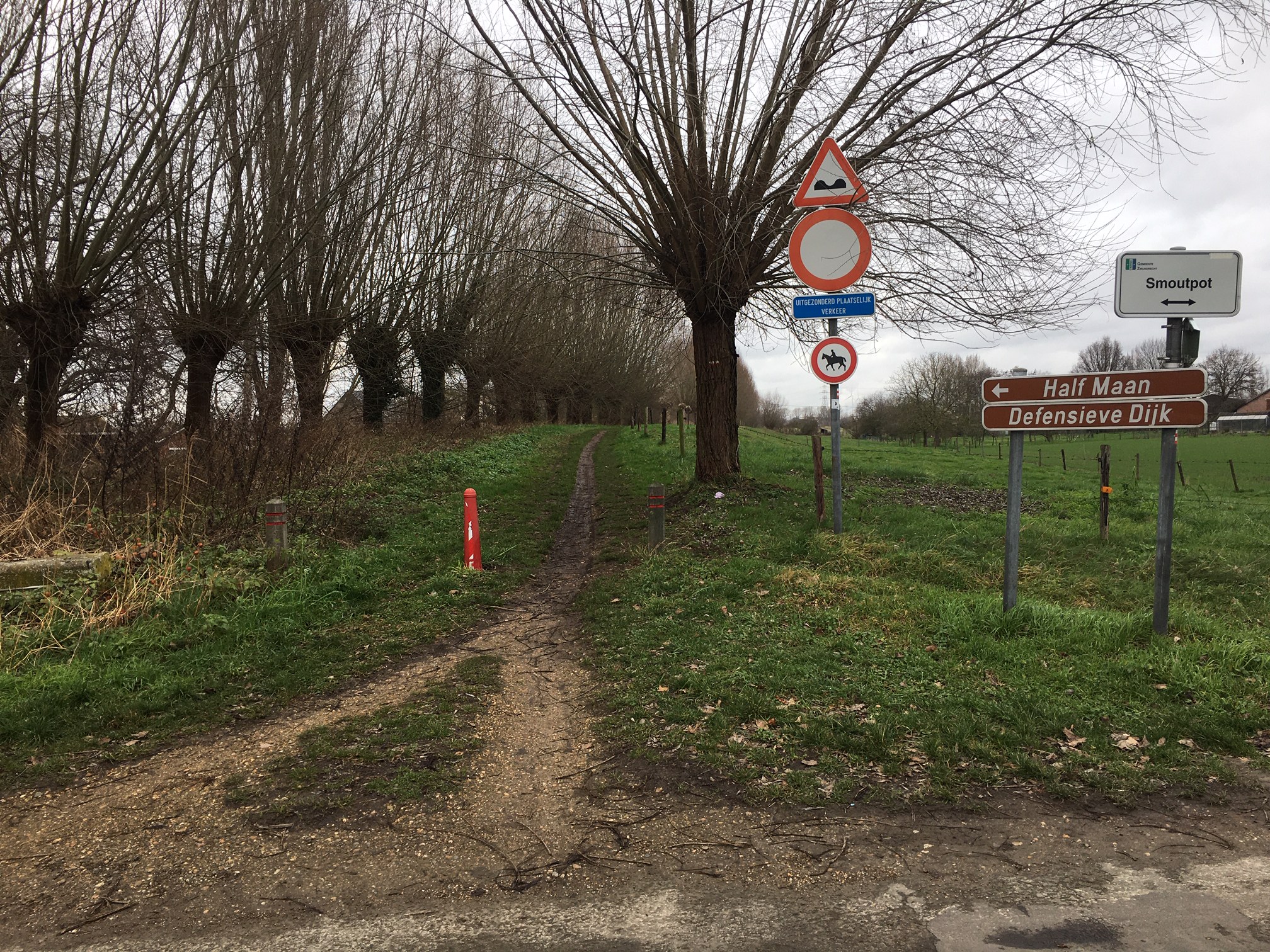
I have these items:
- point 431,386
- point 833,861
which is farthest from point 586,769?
point 431,386

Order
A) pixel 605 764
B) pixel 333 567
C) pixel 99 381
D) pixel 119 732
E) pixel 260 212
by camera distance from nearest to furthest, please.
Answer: pixel 605 764
pixel 119 732
pixel 333 567
pixel 99 381
pixel 260 212

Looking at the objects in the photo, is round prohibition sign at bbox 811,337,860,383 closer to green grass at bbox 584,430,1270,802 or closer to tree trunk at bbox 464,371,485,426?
green grass at bbox 584,430,1270,802

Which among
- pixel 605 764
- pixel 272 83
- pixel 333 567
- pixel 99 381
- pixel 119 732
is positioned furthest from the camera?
pixel 272 83

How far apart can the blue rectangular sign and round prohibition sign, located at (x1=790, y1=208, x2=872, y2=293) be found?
0.34 ft

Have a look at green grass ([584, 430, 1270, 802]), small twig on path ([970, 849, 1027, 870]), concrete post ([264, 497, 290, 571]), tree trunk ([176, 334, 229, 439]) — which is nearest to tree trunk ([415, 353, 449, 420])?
tree trunk ([176, 334, 229, 439])

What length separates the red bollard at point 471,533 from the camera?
333 inches

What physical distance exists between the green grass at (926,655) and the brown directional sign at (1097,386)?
158 cm

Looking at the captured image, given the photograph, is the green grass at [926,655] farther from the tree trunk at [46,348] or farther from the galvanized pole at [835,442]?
the tree trunk at [46,348]

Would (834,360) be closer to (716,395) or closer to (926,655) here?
(926,655)

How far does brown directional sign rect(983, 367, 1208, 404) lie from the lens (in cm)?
521

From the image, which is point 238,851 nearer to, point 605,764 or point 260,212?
point 605,764

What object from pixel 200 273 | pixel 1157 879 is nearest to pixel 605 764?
pixel 1157 879

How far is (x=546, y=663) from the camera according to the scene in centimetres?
585

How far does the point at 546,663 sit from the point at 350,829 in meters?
2.44
